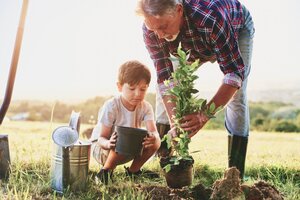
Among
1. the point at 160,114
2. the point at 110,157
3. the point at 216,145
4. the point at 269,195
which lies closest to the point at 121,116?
the point at 110,157

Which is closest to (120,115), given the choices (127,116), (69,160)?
(127,116)

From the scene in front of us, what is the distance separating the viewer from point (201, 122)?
2.49 m

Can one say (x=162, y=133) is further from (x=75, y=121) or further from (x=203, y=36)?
(x=203, y=36)

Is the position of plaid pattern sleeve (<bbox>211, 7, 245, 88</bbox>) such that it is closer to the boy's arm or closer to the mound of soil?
the mound of soil

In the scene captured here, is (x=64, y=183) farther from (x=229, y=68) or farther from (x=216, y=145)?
(x=216, y=145)

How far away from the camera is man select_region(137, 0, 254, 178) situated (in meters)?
2.58

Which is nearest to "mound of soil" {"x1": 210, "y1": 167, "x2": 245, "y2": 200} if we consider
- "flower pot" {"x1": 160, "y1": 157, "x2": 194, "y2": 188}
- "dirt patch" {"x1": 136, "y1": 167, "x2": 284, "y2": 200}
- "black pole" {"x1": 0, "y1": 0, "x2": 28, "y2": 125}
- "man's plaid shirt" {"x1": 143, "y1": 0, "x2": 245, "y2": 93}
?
"dirt patch" {"x1": 136, "y1": 167, "x2": 284, "y2": 200}

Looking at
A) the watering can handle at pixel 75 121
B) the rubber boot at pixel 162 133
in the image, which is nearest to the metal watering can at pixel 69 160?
the watering can handle at pixel 75 121

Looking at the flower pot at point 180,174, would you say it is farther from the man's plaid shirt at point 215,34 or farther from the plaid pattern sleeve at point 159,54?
the plaid pattern sleeve at point 159,54

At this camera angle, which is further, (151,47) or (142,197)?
(151,47)

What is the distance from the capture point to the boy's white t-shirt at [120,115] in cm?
321

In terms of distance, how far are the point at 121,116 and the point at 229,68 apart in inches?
37.2

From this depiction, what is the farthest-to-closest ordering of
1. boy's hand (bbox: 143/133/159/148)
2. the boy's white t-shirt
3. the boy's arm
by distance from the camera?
the boy's white t-shirt < the boy's arm < boy's hand (bbox: 143/133/159/148)

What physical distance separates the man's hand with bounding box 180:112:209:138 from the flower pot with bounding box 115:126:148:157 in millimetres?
324
